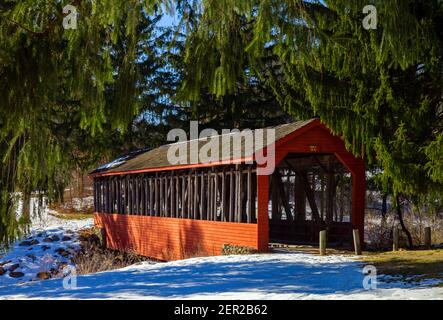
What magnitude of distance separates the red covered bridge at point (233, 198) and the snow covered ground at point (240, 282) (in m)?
2.28

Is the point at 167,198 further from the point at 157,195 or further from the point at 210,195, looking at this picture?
the point at 210,195

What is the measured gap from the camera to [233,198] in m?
17.9

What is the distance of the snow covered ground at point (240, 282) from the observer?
9.78m

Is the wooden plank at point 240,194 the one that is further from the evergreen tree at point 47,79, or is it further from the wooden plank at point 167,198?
the evergreen tree at point 47,79

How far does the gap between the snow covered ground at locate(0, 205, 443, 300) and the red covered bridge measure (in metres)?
2.28

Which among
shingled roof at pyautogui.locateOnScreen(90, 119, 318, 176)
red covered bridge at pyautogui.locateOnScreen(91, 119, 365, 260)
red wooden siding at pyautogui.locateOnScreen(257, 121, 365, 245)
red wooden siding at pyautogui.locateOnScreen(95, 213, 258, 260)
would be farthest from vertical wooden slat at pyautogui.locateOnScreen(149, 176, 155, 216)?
red wooden siding at pyautogui.locateOnScreen(257, 121, 365, 245)

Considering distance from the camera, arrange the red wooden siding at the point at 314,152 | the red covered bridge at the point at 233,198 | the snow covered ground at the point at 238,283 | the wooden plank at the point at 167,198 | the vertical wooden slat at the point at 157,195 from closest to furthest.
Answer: the snow covered ground at the point at 238,283
the red wooden siding at the point at 314,152
the red covered bridge at the point at 233,198
the wooden plank at the point at 167,198
the vertical wooden slat at the point at 157,195

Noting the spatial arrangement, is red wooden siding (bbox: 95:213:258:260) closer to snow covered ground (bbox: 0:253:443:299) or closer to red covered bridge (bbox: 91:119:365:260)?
red covered bridge (bbox: 91:119:365:260)

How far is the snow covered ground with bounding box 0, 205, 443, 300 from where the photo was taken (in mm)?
9781

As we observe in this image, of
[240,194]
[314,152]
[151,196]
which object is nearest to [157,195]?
[151,196]

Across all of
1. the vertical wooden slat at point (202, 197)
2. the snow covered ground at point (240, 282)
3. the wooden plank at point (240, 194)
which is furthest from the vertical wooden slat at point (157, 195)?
the snow covered ground at point (240, 282)

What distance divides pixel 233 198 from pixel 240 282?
21.9 ft
